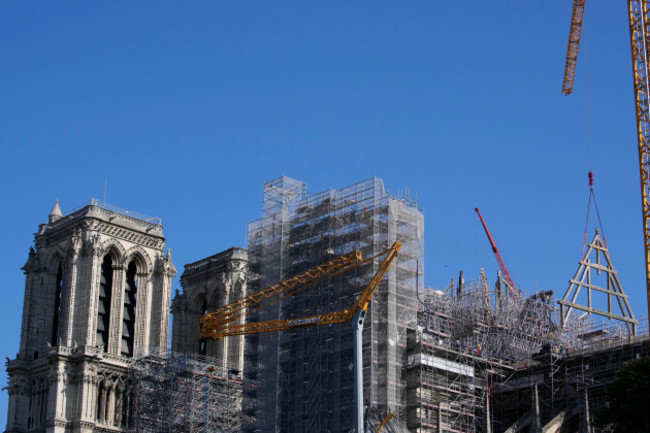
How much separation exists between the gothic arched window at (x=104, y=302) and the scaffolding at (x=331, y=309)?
14.5 meters

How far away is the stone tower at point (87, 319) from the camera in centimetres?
10981

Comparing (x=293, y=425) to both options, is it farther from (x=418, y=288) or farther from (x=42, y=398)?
(x=42, y=398)

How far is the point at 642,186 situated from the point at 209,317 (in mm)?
40491

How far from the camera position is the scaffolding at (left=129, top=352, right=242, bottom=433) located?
367ft

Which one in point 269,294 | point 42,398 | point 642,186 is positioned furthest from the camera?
point 42,398

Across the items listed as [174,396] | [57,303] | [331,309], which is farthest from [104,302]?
[331,309]

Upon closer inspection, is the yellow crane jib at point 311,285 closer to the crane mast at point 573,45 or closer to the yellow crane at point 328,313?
the yellow crane at point 328,313

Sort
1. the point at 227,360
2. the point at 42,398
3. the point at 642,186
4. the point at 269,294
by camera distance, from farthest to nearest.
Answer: the point at 227,360
the point at 42,398
the point at 269,294
the point at 642,186

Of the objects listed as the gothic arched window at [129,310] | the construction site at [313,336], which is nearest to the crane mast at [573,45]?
the construction site at [313,336]

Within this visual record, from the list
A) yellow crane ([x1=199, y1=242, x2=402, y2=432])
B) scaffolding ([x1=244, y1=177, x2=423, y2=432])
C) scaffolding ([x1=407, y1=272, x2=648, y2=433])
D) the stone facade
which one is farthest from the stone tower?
scaffolding ([x1=407, y1=272, x2=648, y2=433])

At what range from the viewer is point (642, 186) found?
9500 centimetres

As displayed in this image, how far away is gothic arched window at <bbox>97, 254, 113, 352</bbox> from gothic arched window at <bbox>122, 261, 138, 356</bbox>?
5.01ft

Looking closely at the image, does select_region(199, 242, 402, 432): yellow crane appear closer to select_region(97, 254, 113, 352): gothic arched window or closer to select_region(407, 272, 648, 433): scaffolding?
select_region(407, 272, 648, 433): scaffolding

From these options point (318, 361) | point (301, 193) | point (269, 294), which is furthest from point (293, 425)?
point (301, 193)
